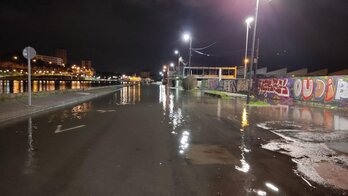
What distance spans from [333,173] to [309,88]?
62.1ft

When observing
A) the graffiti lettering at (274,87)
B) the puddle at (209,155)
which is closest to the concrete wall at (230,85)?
the graffiti lettering at (274,87)

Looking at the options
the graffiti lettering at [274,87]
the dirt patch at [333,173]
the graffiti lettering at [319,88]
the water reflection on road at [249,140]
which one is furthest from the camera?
the graffiti lettering at [274,87]

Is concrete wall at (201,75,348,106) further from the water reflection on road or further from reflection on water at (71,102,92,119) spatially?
reflection on water at (71,102,92,119)

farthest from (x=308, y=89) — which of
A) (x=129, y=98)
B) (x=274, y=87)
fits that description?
(x=129, y=98)

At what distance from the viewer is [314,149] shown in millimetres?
7812

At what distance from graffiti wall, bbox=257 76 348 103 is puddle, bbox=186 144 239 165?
50.6ft

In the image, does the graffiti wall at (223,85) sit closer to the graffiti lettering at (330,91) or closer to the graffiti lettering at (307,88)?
the graffiti lettering at (307,88)

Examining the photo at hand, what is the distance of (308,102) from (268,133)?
47.9ft

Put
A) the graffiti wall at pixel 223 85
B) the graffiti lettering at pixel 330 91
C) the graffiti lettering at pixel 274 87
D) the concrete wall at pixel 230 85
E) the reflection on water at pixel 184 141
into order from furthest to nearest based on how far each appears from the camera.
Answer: the graffiti wall at pixel 223 85 < the concrete wall at pixel 230 85 < the graffiti lettering at pixel 274 87 < the graffiti lettering at pixel 330 91 < the reflection on water at pixel 184 141

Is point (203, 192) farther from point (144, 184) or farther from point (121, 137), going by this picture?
point (121, 137)

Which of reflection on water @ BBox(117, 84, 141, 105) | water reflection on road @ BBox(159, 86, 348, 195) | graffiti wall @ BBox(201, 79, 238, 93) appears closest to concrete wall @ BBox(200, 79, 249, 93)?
graffiti wall @ BBox(201, 79, 238, 93)

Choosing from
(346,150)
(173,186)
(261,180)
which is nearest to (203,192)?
(173,186)

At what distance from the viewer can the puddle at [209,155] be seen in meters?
6.50

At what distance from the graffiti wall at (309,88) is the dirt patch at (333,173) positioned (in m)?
15.0
